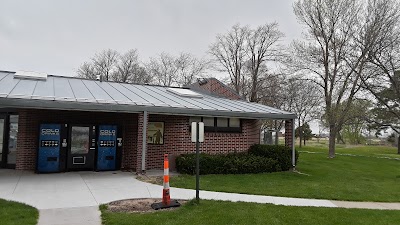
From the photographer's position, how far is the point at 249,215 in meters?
6.65

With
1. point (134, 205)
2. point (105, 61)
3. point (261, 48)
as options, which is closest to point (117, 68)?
point (105, 61)

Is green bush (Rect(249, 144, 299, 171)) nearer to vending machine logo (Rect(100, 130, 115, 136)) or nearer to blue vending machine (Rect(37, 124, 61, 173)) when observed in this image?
vending machine logo (Rect(100, 130, 115, 136))

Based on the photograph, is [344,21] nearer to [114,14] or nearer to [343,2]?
[343,2]

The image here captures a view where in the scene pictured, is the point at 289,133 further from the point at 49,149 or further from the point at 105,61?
the point at 105,61

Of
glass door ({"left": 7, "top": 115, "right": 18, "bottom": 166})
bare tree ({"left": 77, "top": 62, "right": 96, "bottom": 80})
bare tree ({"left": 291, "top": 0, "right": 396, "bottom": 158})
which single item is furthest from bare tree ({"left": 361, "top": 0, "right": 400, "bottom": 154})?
bare tree ({"left": 77, "top": 62, "right": 96, "bottom": 80})

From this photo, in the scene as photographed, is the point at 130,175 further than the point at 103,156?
No

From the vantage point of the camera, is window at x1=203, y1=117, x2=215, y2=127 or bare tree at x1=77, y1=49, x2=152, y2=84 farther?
bare tree at x1=77, y1=49, x2=152, y2=84

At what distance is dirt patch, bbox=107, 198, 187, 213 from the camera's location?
22.8 ft

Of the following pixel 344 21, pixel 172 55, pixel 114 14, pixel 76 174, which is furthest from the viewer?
pixel 172 55

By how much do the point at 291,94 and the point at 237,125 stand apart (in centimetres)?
2228

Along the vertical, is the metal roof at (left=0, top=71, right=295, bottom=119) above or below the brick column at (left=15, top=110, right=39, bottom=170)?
above

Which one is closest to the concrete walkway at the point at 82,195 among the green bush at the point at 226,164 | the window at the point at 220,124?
the green bush at the point at 226,164

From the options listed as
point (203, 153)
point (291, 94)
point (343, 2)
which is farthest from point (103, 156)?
point (291, 94)

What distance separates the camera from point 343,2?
84.4ft
